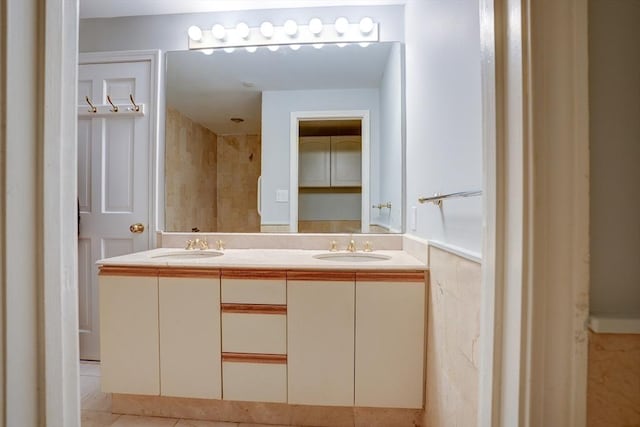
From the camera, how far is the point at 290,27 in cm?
173

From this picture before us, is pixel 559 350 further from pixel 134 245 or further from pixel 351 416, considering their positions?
pixel 134 245

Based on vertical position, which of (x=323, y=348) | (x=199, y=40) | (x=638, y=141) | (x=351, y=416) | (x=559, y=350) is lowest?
(x=351, y=416)

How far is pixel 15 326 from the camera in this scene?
397 mm

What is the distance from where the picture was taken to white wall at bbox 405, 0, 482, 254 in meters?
0.83

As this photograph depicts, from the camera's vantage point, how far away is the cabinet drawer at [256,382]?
129 cm

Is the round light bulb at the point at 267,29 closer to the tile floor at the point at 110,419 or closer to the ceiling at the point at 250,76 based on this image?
the ceiling at the point at 250,76

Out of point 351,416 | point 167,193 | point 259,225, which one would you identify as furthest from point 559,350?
point 167,193

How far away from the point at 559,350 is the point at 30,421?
77cm

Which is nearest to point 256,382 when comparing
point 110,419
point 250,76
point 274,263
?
point 274,263

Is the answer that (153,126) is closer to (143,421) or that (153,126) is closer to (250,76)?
(250,76)

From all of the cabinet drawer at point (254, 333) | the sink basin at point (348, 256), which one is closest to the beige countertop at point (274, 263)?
the sink basin at point (348, 256)

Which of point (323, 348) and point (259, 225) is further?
point (259, 225)

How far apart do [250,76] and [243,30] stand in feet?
0.86

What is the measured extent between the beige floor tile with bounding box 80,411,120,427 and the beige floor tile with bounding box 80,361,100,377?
39cm
